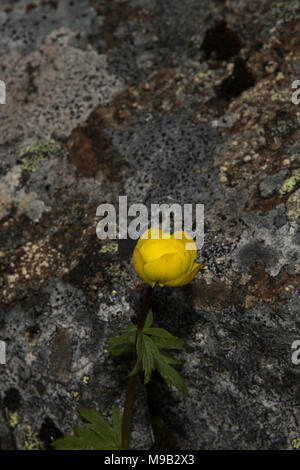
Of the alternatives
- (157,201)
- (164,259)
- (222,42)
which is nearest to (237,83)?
(222,42)

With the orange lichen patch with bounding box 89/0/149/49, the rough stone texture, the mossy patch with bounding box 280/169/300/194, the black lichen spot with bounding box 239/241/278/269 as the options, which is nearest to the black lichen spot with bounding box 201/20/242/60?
the rough stone texture

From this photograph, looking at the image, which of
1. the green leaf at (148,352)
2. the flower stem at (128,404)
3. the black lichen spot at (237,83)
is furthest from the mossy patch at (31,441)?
the black lichen spot at (237,83)

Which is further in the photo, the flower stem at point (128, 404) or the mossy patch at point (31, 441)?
the mossy patch at point (31, 441)

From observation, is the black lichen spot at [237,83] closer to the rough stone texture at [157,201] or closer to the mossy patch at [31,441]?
the rough stone texture at [157,201]

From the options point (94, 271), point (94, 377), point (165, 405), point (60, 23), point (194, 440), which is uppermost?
point (60, 23)

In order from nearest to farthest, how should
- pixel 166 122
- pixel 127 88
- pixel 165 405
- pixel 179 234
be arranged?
pixel 179 234
pixel 165 405
pixel 166 122
pixel 127 88

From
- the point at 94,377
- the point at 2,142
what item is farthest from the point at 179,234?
the point at 2,142

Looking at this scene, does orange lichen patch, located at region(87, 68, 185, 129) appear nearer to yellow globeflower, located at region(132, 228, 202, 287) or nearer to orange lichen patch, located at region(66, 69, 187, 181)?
orange lichen patch, located at region(66, 69, 187, 181)

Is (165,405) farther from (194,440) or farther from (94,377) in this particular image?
(94,377)
